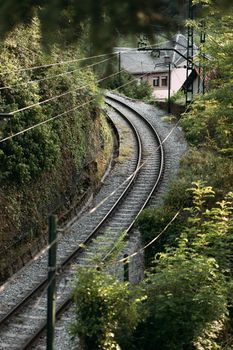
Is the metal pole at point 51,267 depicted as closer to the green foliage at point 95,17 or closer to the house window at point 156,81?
the green foliage at point 95,17

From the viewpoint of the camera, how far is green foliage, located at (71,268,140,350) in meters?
8.39

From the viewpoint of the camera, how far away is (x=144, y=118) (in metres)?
32.3

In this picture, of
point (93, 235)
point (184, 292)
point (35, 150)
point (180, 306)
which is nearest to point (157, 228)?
point (93, 235)

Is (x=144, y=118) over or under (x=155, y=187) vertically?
over

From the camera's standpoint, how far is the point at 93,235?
16.8 m

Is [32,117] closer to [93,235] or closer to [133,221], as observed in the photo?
[93,235]

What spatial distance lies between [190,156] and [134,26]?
699 inches

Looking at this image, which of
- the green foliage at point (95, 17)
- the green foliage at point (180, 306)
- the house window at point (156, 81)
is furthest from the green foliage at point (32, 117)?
the house window at point (156, 81)

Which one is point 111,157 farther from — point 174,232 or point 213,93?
point 174,232

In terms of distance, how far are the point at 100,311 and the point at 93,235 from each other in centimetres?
836

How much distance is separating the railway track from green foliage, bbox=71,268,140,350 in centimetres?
44

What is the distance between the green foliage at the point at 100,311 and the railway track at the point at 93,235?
440 mm

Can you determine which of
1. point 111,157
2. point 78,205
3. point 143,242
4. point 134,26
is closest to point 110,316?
point 134,26

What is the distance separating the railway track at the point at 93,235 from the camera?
11.2 meters
